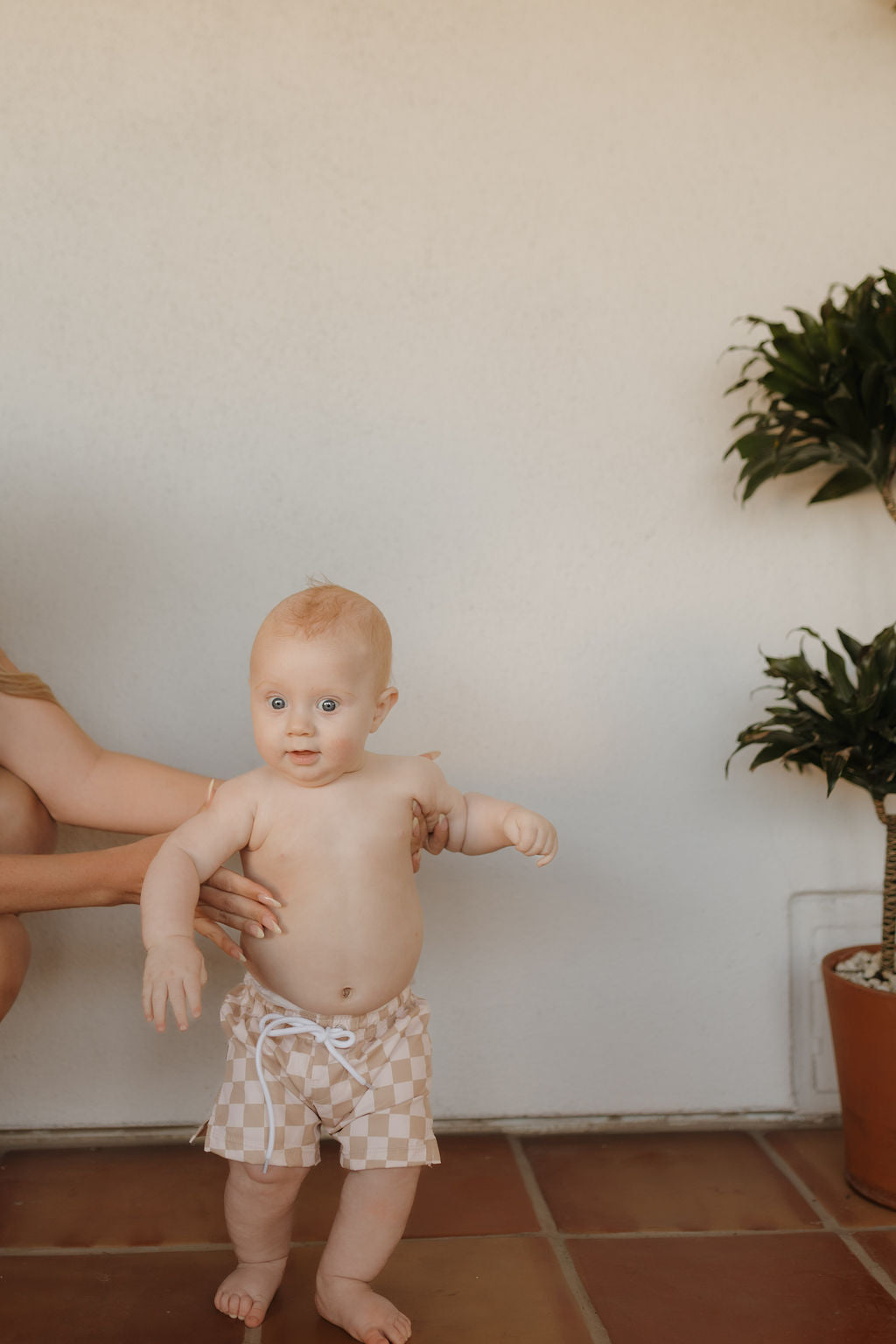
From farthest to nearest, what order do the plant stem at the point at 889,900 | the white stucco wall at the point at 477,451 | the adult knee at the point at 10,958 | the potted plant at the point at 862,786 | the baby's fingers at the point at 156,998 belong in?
the white stucco wall at the point at 477,451, the plant stem at the point at 889,900, the potted plant at the point at 862,786, the adult knee at the point at 10,958, the baby's fingers at the point at 156,998

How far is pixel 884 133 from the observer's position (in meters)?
2.05

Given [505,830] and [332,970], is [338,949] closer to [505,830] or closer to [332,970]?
[332,970]

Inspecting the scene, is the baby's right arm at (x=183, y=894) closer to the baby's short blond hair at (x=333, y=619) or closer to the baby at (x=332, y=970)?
the baby at (x=332, y=970)

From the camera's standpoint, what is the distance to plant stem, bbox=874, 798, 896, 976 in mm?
1838

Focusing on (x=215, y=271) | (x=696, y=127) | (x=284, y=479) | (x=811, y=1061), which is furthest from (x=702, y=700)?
(x=215, y=271)

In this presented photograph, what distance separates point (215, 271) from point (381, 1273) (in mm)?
1656

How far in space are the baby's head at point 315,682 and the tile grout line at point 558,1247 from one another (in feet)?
2.68

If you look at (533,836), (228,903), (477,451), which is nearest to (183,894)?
(228,903)

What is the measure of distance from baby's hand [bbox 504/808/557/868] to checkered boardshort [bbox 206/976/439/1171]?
0.93ft

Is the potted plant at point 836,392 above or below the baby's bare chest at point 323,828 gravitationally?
above

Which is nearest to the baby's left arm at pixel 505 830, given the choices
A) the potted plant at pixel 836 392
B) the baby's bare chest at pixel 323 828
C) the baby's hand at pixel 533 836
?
the baby's hand at pixel 533 836

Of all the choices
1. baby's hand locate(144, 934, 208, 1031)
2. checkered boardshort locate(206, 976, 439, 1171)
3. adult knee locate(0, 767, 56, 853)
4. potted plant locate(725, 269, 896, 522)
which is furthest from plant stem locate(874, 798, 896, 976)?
adult knee locate(0, 767, 56, 853)

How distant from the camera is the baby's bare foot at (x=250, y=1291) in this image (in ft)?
4.81

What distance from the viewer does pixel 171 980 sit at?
1230mm
